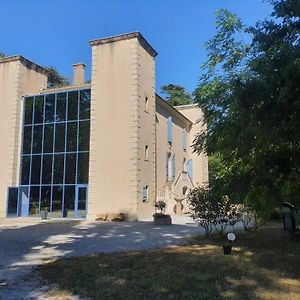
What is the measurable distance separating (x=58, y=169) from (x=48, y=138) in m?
2.57

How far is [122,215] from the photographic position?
24.8 meters

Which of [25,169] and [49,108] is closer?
[25,169]

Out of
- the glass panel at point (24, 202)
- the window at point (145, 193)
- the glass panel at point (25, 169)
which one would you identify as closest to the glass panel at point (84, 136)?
the glass panel at point (25, 169)

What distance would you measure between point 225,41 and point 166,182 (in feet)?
61.5

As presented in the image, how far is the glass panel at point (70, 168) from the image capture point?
27.3 meters

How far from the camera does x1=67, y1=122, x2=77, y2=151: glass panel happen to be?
27875 mm

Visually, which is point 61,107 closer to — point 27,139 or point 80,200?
point 27,139

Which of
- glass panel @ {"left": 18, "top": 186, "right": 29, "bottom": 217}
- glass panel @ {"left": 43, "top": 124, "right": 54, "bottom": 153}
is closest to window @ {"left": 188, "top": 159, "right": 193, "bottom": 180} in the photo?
glass panel @ {"left": 43, "top": 124, "right": 54, "bottom": 153}

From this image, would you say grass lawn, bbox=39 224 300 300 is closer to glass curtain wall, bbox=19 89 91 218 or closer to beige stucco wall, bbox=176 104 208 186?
glass curtain wall, bbox=19 89 91 218

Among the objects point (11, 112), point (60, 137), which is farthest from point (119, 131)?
point (11, 112)

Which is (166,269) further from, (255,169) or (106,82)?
(106,82)

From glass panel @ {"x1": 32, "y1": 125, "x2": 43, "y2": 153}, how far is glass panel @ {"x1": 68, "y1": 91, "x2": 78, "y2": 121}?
263 cm

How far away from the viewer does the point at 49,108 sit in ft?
96.4

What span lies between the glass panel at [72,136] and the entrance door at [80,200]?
2.85 metres
